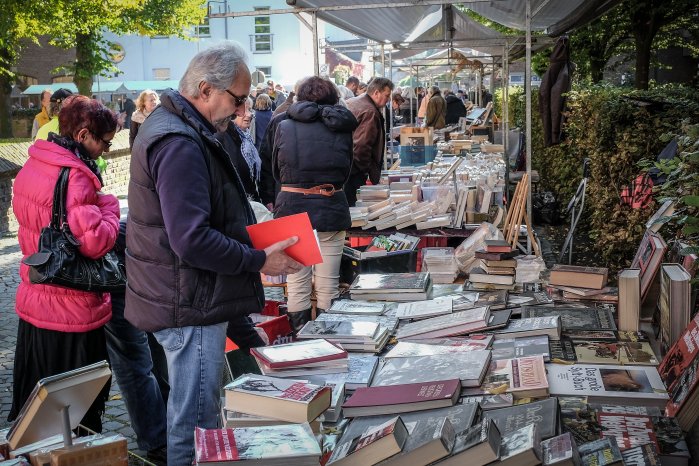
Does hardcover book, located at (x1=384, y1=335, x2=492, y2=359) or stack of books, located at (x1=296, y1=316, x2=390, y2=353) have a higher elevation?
stack of books, located at (x1=296, y1=316, x2=390, y2=353)

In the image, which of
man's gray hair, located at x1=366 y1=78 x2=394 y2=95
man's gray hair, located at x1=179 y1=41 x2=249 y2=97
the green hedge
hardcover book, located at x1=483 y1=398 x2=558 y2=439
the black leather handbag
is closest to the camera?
hardcover book, located at x1=483 y1=398 x2=558 y2=439

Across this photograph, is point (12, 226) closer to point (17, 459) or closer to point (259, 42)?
point (17, 459)

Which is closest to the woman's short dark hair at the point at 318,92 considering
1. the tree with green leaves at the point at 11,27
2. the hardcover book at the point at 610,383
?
the hardcover book at the point at 610,383

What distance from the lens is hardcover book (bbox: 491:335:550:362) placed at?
306 centimetres

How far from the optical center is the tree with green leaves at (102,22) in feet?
67.7

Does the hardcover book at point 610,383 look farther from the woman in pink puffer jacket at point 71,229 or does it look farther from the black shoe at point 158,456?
the black shoe at point 158,456

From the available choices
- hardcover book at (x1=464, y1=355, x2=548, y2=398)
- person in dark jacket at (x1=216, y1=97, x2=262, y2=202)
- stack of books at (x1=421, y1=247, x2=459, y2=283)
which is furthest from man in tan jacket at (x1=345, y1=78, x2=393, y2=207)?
hardcover book at (x1=464, y1=355, x2=548, y2=398)

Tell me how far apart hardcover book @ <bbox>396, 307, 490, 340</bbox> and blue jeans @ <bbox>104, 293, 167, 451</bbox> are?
142cm

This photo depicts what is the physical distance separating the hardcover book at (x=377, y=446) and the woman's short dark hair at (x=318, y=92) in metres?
3.73

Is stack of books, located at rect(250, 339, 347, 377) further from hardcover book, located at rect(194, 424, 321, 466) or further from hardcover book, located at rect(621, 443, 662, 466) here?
hardcover book, located at rect(621, 443, 662, 466)

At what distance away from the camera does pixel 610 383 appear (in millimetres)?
2795

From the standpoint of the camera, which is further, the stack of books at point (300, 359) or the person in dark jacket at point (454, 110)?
the person in dark jacket at point (454, 110)

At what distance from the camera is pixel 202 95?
2.95m

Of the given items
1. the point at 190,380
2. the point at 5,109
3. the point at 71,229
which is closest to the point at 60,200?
the point at 71,229
